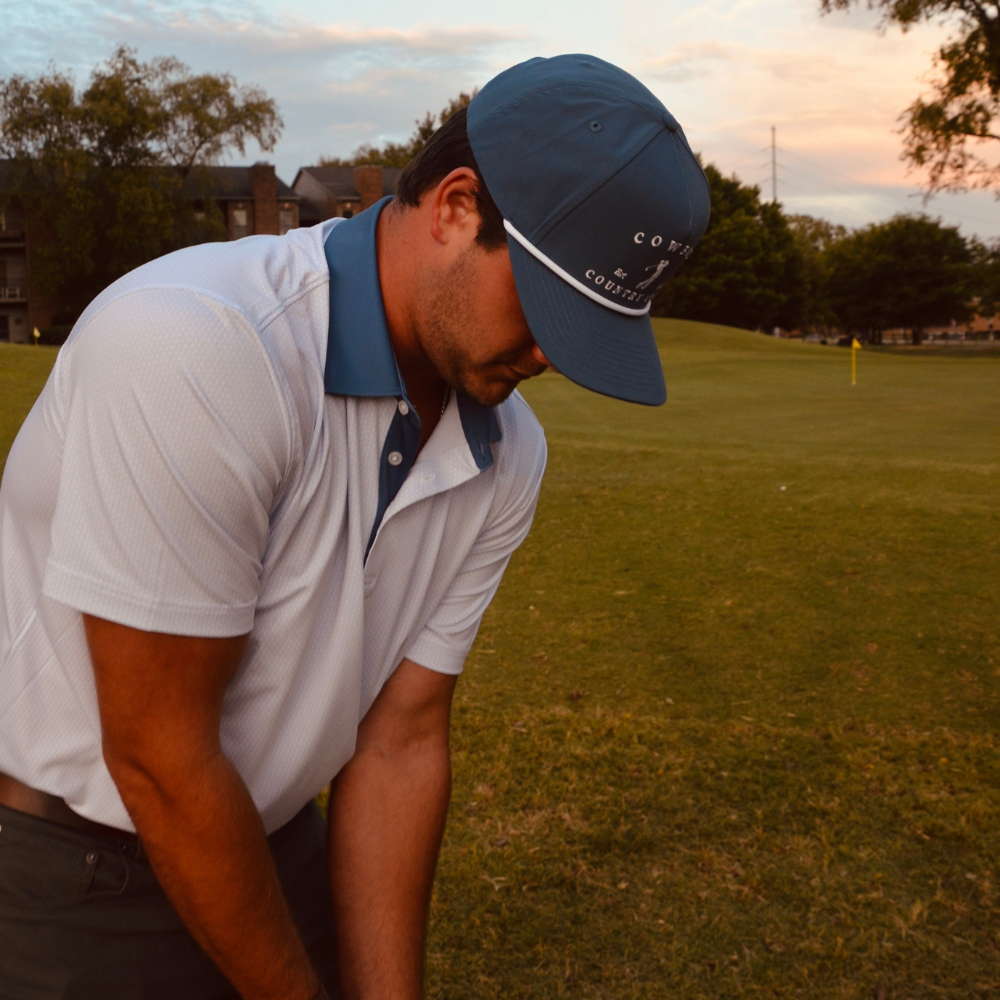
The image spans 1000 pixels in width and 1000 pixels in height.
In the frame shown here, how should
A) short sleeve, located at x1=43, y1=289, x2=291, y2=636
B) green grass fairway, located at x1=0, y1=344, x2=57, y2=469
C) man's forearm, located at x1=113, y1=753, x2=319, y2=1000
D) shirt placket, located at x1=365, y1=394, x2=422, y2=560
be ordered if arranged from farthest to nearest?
1. green grass fairway, located at x1=0, y1=344, x2=57, y2=469
2. shirt placket, located at x1=365, y1=394, x2=422, y2=560
3. man's forearm, located at x1=113, y1=753, x2=319, y2=1000
4. short sleeve, located at x1=43, y1=289, x2=291, y2=636

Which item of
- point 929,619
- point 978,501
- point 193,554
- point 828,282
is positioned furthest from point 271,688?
point 828,282

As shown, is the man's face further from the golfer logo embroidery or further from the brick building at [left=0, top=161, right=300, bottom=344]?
the brick building at [left=0, top=161, right=300, bottom=344]

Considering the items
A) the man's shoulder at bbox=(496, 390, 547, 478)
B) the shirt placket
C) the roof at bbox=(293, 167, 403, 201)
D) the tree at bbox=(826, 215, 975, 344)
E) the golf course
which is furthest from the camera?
the roof at bbox=(293, 167, 403, 201)

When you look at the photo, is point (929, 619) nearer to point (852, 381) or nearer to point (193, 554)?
point (193, 554)

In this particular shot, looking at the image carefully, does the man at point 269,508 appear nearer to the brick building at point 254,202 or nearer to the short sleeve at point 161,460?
the short sleeve at point 161,460

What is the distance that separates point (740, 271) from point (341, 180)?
25.3 meters

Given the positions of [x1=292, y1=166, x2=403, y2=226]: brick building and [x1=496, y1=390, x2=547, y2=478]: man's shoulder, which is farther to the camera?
[x1=292, y1=166, x2=403, y2=226]: brick building

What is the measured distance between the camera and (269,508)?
1338 millimetres

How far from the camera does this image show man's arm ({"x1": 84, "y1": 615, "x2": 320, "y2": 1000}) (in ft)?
4.19

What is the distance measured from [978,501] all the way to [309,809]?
7.55 meters

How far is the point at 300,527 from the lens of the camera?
143 centimetres

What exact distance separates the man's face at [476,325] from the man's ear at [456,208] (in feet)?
0.10

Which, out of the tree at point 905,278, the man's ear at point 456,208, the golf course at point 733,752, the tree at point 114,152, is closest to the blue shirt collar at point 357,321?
the man's ear at point 456,208

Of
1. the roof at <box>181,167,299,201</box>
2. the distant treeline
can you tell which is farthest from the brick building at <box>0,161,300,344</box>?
the distant treeline
